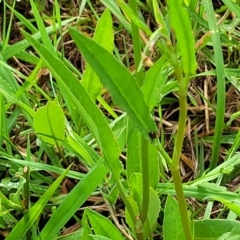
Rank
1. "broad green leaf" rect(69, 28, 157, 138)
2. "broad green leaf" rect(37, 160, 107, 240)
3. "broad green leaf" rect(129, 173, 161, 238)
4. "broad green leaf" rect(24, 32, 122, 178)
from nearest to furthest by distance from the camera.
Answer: "broad green leaf" rect(69, 28, 157, 138) < "broad green leaf" rect(24, 32, 122, 178) < "broad green leaf" rect(129, 173, 161, 238) < "broad green leaf" rect(37, 160, 107, 240)

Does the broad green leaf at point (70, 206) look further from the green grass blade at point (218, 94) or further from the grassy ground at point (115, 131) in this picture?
the green grass blade at point (218, 94)

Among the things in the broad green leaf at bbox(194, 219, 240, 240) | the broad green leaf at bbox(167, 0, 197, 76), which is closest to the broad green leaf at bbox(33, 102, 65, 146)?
the broad green leaf at bbox(194, 219, 240, 240)

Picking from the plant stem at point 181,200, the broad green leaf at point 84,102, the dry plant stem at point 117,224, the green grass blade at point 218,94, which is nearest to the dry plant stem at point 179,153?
→ the plant stem at point 181,200

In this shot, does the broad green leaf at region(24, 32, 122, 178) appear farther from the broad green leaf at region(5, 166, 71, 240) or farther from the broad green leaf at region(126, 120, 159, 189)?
the broad green leaf at region(5, 166, 71, 240)

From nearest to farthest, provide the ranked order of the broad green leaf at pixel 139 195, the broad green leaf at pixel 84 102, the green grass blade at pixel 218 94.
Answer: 1. the broad green leaf at pixel 84 102
2. the broad green leaf at pixel 139 195
3. the green grass blade at pixel 218 94

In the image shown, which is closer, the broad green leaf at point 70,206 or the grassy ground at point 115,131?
the grassy ground at point 115,131

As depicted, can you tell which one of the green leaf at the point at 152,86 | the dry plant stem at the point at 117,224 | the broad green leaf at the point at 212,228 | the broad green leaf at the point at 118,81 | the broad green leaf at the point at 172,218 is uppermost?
the broad green leaf at the point at 118,81

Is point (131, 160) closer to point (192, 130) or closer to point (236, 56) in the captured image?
point (192, 130)

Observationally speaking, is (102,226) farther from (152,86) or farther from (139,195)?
(152,86)
